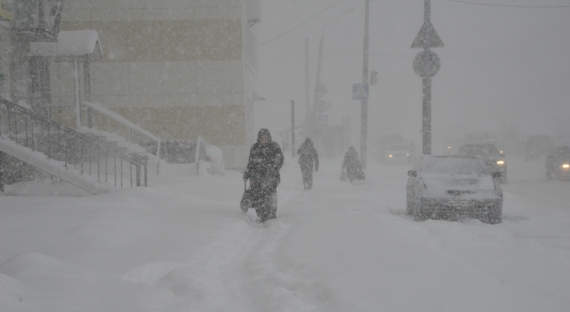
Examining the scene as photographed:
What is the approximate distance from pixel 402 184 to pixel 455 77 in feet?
401

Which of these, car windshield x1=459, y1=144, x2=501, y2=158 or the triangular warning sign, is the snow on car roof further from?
car windshield x1=459, y1=144, x2=501, y2=158

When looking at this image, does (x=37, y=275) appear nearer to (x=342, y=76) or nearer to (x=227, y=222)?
(x=227, y=222)

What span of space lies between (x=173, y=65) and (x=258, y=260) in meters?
16.3

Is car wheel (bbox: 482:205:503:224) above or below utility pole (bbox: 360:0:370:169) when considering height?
below

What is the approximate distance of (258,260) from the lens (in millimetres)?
6297

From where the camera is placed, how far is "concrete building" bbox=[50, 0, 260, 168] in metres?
20.8

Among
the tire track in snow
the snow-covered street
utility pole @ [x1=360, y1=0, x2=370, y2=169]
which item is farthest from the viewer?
utility pole @ [x1=360, y1=0, x2=370, y2=169]

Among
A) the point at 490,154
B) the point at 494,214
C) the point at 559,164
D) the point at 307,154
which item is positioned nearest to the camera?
the point at 494,214

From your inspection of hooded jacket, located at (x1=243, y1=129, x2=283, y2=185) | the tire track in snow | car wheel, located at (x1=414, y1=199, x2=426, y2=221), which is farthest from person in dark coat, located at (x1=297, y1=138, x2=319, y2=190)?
the tire track in snow

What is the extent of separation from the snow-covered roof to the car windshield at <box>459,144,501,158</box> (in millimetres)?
14865

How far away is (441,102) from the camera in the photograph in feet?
382

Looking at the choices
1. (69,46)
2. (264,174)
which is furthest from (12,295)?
(69,46)

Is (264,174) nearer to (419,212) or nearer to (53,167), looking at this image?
(419,212)

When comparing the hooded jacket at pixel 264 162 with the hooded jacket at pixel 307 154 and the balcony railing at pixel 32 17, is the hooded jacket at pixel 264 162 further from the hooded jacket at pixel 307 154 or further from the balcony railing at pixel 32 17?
the balcony railing at pixel 32 17
